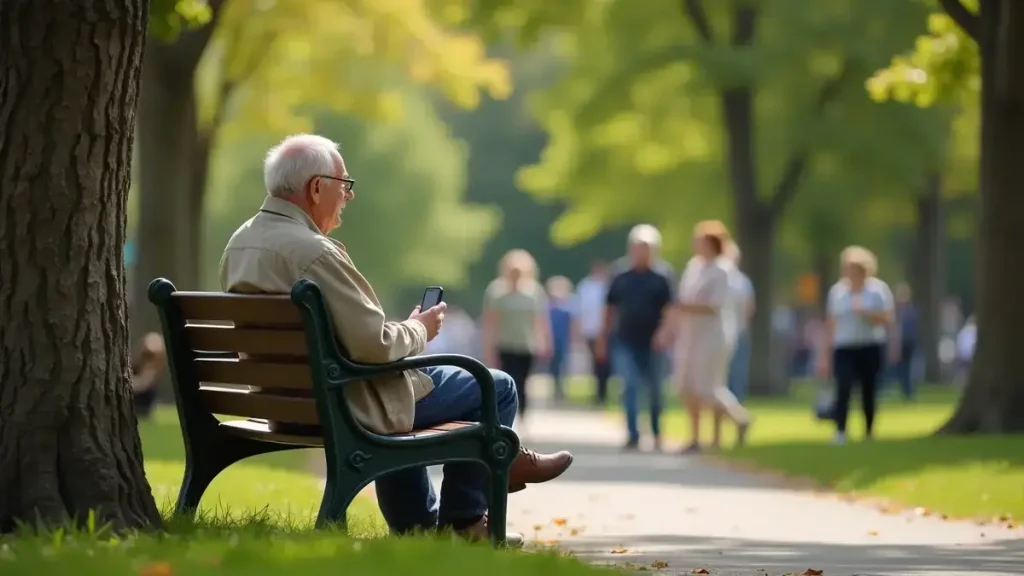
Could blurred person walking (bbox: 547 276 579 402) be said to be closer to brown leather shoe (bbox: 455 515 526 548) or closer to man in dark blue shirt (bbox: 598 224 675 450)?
man in dark blue shirt (bbox: 598 224 675 450)

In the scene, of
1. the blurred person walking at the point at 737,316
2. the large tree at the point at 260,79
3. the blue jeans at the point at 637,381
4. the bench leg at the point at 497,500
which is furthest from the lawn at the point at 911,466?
the large tree at the point at 260,79

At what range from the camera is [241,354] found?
7754 mm

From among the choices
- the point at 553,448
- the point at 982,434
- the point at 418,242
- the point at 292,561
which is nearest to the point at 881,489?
the point at 982,434

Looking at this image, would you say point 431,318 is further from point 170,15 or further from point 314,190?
point 170,15

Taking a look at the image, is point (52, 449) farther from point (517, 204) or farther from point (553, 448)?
point (517, 204)

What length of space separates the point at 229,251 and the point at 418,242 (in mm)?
58717

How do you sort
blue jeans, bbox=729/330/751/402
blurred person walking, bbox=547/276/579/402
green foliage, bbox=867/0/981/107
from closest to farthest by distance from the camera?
green foliage, bbox=867/0/981/107, blue jeans, bbox=729/330/751/402, blurred person walking, bbox=547/276/579/402

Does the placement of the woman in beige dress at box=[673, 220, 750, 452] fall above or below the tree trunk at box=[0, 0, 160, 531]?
above

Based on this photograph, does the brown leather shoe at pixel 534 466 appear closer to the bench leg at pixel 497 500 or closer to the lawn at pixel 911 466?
the bench leg at pixel 497 500

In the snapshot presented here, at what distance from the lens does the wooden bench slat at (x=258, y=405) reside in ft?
24.2

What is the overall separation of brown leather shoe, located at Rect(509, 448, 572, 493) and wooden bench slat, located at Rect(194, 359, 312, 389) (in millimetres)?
1132

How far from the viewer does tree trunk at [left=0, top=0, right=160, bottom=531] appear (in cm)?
718

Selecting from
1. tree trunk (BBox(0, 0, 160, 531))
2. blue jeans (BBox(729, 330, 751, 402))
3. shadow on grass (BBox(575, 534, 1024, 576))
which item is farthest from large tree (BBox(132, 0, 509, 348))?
tree trunk (BBox(0, 0, 160, 531))

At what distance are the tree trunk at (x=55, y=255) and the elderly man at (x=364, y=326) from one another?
2.01 feet
